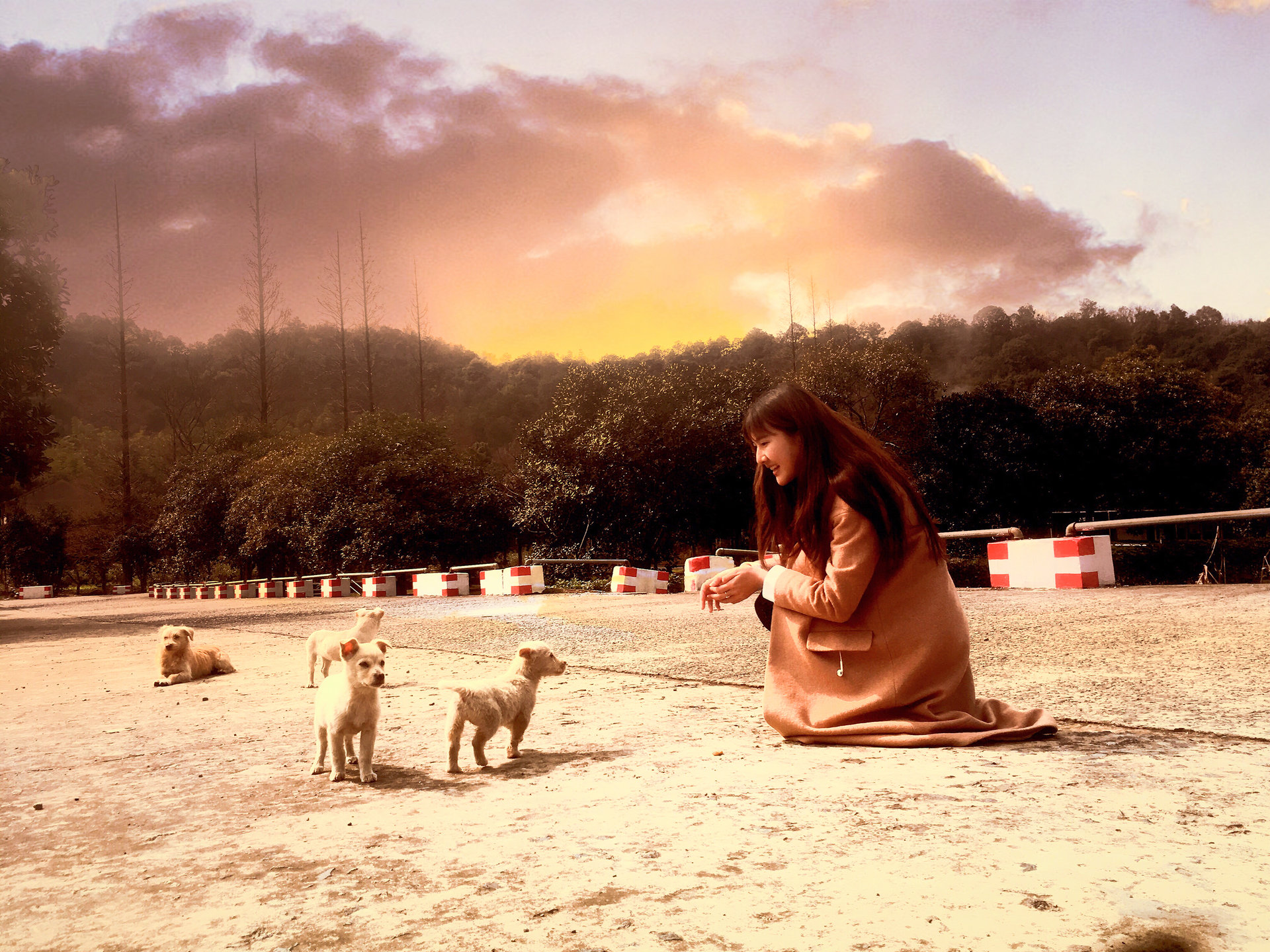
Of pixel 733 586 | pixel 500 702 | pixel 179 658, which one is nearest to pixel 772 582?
pixel 733 586

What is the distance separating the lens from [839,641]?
3.26 metres

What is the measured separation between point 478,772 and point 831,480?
1612mm

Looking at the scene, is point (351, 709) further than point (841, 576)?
Yes

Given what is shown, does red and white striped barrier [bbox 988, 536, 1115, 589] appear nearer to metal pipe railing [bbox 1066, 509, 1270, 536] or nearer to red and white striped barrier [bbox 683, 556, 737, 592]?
metal pipe railing [bbox 1066, 509, 1270, 536]

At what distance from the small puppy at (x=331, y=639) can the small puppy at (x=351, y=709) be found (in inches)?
76.4

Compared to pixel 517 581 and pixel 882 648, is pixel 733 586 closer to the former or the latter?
pixel 882 648

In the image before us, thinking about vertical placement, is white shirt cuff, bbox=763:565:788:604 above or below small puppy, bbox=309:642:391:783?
above

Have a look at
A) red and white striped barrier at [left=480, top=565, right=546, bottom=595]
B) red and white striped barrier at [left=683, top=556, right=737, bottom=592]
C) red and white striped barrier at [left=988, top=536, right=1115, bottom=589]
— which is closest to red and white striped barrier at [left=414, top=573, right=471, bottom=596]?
red and white striped barrier at [left=480, top=565, right=546, bottom=595]

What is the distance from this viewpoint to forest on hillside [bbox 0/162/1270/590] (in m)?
25.0

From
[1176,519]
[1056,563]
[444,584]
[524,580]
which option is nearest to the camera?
[1176,519]

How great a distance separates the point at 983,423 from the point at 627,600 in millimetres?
20631

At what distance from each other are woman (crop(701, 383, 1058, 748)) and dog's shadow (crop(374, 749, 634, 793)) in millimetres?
744

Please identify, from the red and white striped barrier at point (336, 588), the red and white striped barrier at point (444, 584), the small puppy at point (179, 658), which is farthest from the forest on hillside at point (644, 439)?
the small puppy at point (179, 658)

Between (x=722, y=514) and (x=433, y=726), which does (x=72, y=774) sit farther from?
(x=722, y=514)
